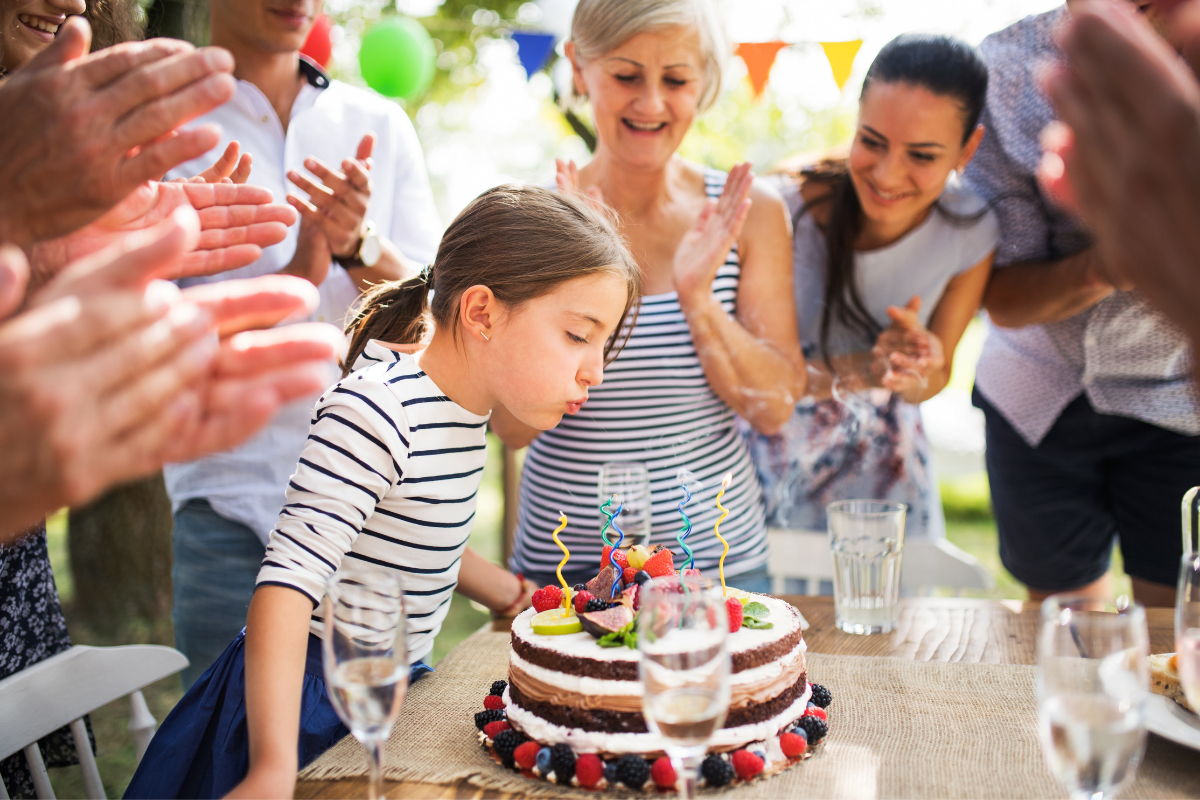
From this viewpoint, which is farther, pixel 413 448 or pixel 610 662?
pixel 413 448

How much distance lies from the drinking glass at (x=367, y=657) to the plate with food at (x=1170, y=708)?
1.04 m

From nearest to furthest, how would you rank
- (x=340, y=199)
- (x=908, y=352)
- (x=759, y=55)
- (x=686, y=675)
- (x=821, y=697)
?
(x=686, y=675) → (x=821, y=697) → (x=340, y=199) → (x=908, y=352) → (x=759, y=55)

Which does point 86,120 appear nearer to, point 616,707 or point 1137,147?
point 616,707

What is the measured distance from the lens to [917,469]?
2.91 metres

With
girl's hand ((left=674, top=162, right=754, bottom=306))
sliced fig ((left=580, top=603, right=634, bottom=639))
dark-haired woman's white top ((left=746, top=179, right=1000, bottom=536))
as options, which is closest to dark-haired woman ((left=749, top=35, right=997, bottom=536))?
dark-haired woman's white top ((left=746, top=179, right=1000, bottom=536))

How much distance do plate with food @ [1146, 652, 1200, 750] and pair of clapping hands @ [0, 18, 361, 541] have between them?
123 centimetres

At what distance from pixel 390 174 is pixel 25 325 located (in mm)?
1795

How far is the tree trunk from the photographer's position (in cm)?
437

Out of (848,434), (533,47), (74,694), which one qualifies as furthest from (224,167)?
(533,47)

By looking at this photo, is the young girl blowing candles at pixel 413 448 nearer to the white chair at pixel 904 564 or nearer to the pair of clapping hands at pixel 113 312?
the pair of clapping hands at pixel 113 312

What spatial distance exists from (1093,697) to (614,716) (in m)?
0.61

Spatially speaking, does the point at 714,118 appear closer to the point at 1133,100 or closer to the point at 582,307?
the point at 582,307

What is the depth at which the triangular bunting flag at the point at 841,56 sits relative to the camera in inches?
133

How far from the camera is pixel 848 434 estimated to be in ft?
9.60
